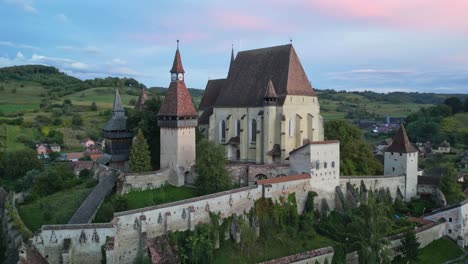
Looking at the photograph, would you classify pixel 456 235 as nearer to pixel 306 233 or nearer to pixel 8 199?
pixel 306 233

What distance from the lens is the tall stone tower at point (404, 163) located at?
1879 inches

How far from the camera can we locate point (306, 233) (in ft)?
115

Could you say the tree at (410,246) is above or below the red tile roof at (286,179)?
below

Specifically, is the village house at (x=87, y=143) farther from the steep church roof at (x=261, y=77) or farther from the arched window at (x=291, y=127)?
the arched window at (x=291, y=127)

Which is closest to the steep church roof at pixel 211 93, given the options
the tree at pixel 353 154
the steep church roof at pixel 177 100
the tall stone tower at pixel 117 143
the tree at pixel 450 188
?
the tall stone tower at pixel 117 143

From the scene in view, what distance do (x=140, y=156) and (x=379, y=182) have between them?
25089 mm

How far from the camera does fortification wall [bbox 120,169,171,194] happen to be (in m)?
36.1

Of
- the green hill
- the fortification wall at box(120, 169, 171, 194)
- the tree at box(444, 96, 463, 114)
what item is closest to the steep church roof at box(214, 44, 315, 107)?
the fortification wall at box(120, 169, 171, 194)

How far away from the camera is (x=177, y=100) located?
130ft

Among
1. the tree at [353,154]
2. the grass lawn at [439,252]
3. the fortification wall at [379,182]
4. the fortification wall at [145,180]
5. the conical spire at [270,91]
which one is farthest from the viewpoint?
the tree at [353,154]

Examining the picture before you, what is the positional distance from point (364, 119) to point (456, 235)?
372 ft

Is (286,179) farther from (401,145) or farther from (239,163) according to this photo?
(401,145)

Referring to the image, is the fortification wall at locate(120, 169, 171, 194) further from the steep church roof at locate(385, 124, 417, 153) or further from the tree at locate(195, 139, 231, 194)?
the steep church roof at locate(385, 124, 417, 153)

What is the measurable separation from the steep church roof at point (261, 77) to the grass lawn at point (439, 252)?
1914 centimetres
